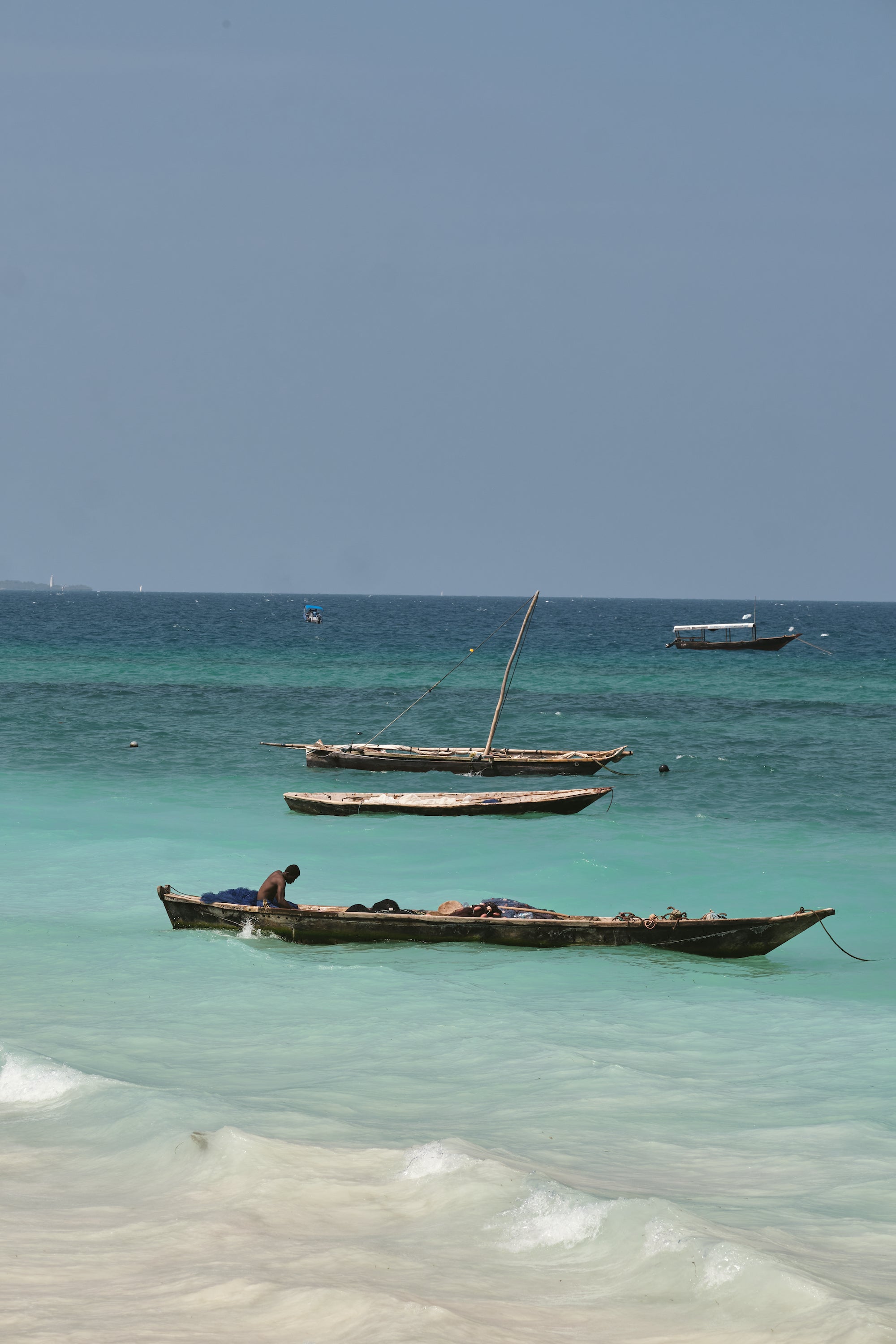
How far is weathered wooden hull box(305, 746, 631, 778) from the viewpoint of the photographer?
1463 inches

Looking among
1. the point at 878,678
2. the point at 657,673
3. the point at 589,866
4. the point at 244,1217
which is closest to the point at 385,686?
the point at 657,673

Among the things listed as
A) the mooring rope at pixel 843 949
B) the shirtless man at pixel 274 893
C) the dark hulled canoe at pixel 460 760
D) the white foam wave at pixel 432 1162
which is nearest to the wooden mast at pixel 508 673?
the dark hulled canoe at pixel 460 760

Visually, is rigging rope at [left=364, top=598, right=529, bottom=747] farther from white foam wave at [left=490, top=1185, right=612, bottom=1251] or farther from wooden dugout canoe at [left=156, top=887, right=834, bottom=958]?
white foam wave at [left=490, top=1185, right=612, bottom=1251]

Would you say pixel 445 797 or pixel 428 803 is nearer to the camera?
pixel 428 803

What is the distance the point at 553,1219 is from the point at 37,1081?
19.4 ft

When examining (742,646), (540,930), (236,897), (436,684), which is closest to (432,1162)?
(540,930)

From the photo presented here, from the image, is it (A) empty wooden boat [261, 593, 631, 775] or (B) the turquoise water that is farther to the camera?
(A) empty wooden boat [261, 593, 631, 775]

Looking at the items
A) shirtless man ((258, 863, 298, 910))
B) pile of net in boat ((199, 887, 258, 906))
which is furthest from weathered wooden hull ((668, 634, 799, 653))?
shirtless man ((258, 863, 298, 910))

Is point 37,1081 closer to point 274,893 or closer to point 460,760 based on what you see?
point 274,893

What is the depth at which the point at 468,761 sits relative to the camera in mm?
38188

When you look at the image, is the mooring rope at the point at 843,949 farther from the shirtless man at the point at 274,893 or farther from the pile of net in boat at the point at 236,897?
the pile of net in boat at the point at 236,897

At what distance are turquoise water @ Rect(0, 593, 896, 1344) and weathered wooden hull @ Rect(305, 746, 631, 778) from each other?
1383 mm

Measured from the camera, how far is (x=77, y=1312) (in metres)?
7.77

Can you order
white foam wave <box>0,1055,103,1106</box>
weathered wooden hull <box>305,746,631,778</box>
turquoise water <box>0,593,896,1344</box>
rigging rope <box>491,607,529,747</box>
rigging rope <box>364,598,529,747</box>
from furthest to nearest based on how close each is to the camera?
rigging rope <box>491,607,529,747</box>, rigging rope <box>364,598,529,747</box>, weathered wooden hull <box>305,746,631,778</box>, white foam wave <box>0,1055,103,1106</box>, turquoise water <box>0,593,896,1344</box>
